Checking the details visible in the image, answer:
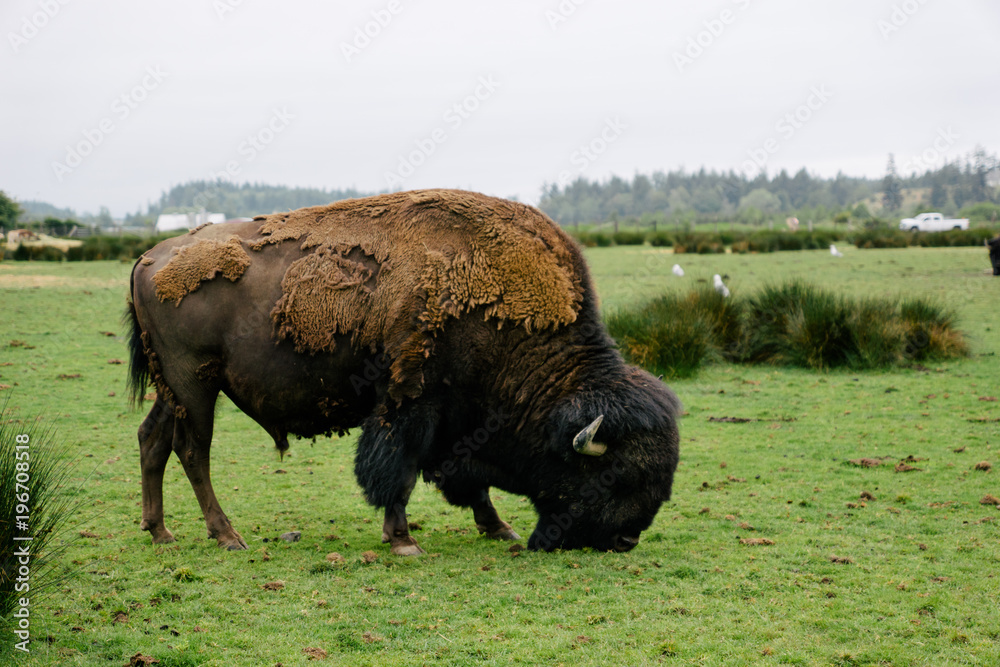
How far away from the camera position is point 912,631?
4.85 metres

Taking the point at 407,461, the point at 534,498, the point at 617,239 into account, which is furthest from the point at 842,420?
the point at 617,239

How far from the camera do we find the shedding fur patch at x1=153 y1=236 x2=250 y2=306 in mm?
6660

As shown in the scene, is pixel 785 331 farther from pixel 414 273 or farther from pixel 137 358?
pixel 137 358

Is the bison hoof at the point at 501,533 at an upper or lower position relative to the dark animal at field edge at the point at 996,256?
lower

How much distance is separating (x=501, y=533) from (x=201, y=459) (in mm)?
2668

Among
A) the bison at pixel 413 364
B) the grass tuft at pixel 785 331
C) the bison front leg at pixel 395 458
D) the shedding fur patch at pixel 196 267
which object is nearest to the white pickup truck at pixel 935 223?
the grass tuft at pixel 785 331

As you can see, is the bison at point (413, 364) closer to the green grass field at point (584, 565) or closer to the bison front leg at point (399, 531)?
the bison front leg at point (399, 531)

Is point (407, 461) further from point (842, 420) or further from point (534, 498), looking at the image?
point (842, 420)

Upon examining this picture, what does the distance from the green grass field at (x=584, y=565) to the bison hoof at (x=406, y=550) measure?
92 millimetres

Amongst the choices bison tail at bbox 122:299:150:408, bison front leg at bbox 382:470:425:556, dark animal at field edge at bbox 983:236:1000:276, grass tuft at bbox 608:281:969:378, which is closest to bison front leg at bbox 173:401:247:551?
bison tail at bbox 122:299:150:408

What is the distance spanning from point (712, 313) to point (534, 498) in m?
9.80

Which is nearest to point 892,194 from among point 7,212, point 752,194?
point 752,194

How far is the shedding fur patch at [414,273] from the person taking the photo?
259 inches

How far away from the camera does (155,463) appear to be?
Result: 685 cm
